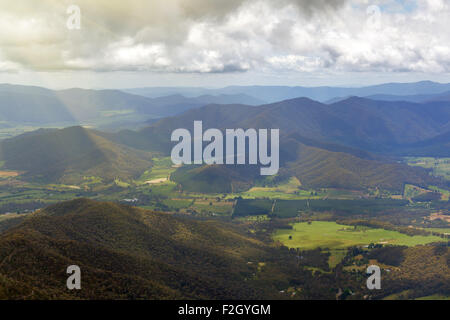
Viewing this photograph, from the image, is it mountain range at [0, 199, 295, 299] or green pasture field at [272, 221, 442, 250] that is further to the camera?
green pasture field at [272, 221, 442, 250]

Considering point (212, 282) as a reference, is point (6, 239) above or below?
above

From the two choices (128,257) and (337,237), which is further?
(337,237)

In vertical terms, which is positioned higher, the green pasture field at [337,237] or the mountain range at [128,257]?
the mountain range at [128,257]

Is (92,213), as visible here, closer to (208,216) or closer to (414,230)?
(208,216)

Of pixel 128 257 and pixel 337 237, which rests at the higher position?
pixel 128 257

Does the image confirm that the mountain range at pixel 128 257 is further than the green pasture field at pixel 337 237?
No

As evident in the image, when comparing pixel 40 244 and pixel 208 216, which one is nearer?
pixel 40 244

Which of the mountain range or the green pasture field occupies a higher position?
the mountain range
